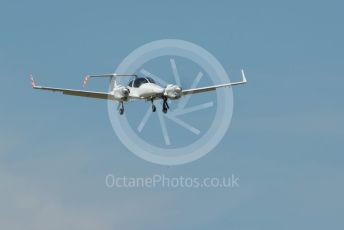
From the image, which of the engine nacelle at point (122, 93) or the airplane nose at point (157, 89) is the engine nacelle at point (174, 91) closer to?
the airplane nose at point (157, 89)

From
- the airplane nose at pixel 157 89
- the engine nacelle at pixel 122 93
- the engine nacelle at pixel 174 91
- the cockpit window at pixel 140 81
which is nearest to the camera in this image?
the engine nacelle at pixel 174 91

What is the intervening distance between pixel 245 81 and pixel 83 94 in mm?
16392

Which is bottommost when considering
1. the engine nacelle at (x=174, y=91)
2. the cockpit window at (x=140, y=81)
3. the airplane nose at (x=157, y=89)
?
the engine nacelle at (x=174, y=91)

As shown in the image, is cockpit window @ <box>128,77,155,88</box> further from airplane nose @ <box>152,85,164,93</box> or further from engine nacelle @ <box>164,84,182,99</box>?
engine nacelle @ <box>164,84,182,99</box>

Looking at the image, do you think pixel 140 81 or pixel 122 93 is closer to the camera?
pixel 140 81

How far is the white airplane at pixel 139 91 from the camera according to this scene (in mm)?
100062

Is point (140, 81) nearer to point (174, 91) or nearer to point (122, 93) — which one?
point (122, 93)

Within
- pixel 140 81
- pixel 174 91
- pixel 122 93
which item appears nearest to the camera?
pixel 174 91

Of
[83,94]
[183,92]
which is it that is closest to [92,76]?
[83,94]

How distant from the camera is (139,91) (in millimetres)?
102312

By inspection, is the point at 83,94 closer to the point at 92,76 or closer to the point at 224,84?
the point at 92,76

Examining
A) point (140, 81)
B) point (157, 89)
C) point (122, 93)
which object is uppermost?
point (140, 81)

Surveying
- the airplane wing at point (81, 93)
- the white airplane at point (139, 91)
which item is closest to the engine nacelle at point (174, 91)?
the white airplane at point (139, 91)

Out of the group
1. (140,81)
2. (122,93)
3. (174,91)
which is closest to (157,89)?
(174,91)
